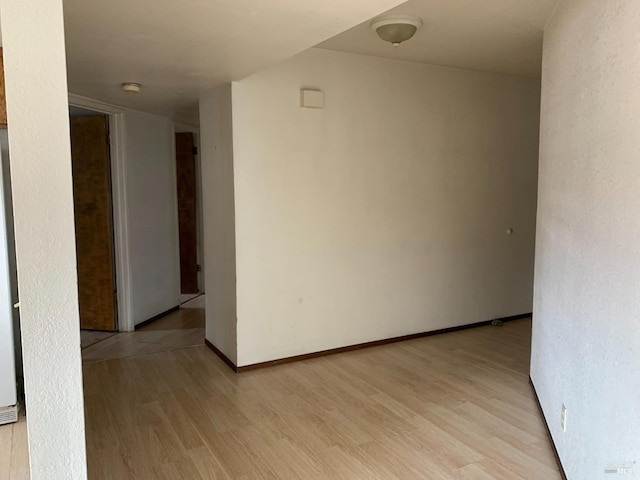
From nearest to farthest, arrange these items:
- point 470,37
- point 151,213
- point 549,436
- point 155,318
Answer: point 549,436 → point 470,37 → point 151,213 → point 155,318

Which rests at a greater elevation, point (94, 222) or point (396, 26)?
point (396, 26)

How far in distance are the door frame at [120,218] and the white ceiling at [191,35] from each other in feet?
3.92

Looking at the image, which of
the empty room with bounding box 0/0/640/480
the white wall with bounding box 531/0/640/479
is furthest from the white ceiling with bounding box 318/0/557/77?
the white wall with bounding box 531/0/640/479

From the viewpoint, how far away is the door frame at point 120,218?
4.52 meters

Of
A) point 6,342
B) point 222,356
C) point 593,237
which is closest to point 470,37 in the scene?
point 593,237

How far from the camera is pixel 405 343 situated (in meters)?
4.20

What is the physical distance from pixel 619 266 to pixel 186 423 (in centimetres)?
238

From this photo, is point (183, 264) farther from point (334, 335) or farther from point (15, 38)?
point (15, 38)

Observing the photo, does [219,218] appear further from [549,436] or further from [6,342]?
[549,436]

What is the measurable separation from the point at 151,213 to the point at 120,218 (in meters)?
0.43

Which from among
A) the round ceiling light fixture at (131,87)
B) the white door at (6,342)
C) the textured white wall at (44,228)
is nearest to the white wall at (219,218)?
the round ceiling light fixture at (131,87)

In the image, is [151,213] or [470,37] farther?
[151,213]

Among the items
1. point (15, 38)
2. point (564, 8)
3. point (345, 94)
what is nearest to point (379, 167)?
point (345, 94)

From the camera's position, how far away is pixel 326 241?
3.78 meters
